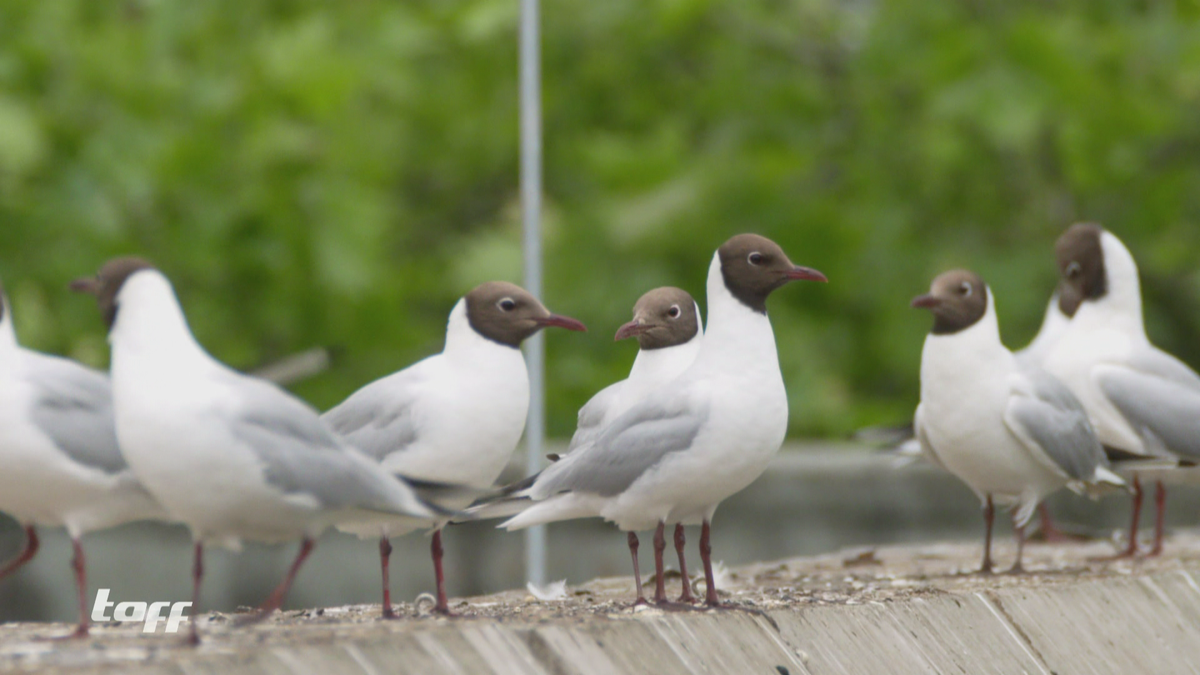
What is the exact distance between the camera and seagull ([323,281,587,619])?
289cm

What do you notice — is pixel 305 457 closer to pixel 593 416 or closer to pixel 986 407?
pixel 593 416

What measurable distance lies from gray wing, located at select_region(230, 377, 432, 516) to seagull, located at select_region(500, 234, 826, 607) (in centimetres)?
59

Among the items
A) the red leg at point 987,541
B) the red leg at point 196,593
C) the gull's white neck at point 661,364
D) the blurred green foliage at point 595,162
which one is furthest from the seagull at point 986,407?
the blurred green foliage at point 595,162

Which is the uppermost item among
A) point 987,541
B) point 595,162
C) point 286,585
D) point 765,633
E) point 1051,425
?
point 595,162

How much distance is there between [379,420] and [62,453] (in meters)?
0.66

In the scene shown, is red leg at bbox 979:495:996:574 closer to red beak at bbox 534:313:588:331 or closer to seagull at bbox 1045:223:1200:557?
seagull at bbox 1045:223:1200:557

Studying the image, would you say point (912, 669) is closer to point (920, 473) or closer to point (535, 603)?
point (535, 603)

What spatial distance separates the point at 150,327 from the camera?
2.47 m

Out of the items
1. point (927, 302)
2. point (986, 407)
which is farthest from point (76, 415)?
point (986, 407)

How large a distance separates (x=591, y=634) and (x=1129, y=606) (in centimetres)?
184

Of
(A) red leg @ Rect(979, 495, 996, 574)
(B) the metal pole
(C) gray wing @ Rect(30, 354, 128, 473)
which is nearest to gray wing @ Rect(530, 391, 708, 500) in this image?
(C) gray wing @ Rect(30, 354, 128, 473)

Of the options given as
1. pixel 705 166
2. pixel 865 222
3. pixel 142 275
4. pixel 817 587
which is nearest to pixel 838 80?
pixel 865 222

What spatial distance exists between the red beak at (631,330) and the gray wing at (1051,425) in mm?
1274

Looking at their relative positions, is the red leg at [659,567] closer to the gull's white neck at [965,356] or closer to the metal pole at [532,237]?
the gull's white neck at [965,356]
